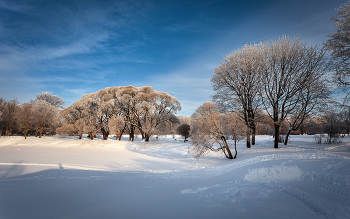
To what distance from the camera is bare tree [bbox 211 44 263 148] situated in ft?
50.5

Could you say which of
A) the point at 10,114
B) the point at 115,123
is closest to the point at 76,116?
the point at 115,123

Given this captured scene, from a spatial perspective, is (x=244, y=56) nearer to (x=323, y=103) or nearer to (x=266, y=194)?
(x=323, y=103)

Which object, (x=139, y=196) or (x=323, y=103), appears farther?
(x=323, y=103)

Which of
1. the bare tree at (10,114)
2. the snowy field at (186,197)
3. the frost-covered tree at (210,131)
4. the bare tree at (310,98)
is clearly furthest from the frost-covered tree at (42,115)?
the bare tree at (310,98)

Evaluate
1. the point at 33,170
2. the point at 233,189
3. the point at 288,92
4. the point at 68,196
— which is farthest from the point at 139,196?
the point at 288,92

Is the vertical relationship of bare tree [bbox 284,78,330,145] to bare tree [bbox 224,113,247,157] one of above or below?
above

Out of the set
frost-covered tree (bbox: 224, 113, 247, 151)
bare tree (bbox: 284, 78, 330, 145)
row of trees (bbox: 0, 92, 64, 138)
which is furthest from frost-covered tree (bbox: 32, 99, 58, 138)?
bare tree (bbox: 284, 78, 330, 145)

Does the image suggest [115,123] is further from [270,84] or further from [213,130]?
[270,84]

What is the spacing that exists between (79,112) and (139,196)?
29542 millimetres

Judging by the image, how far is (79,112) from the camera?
28.4 meters

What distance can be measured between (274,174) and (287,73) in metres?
12.9

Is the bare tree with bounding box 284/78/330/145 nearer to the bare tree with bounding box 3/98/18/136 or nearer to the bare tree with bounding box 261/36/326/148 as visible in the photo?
the bare tree with bounding box 261/36/326/148

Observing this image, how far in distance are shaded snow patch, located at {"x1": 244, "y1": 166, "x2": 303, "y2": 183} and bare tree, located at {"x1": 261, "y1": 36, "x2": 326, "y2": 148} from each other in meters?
10.2

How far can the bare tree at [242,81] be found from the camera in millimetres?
15406
